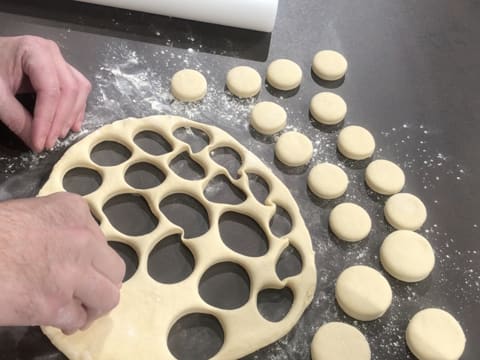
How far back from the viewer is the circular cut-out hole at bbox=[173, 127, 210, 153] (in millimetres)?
1251

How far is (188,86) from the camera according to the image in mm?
1305

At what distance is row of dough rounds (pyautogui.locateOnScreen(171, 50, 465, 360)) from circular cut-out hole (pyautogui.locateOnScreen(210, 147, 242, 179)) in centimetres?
9

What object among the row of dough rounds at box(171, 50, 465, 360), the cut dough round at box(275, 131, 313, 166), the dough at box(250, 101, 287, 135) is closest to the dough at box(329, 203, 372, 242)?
the row of dough rounds at box(171, 50, 465, 360)

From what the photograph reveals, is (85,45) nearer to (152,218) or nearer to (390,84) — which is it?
(152,218)

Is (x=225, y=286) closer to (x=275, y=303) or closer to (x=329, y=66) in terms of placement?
(x=275, y=303)

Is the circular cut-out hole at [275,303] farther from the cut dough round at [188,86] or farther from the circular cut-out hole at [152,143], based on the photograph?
the cut dough round at [188,86]

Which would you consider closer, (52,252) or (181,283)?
(52,252)

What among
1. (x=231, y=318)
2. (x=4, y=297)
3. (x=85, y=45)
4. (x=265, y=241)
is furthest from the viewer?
(x=85, y=45)

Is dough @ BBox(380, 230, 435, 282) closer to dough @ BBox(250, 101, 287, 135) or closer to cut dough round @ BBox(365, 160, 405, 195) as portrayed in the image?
cut dough round @ BBox(365, 160, 405, 195)

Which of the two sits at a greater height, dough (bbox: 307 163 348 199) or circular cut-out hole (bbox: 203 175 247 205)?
dough (bbox: 307 163 348 199)

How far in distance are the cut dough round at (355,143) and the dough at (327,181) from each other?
64 millimetres

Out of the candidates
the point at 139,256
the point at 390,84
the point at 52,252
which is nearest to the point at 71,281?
the point at 52,252

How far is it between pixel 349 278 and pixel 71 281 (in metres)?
Answer: 0.52

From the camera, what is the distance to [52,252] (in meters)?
0.78
